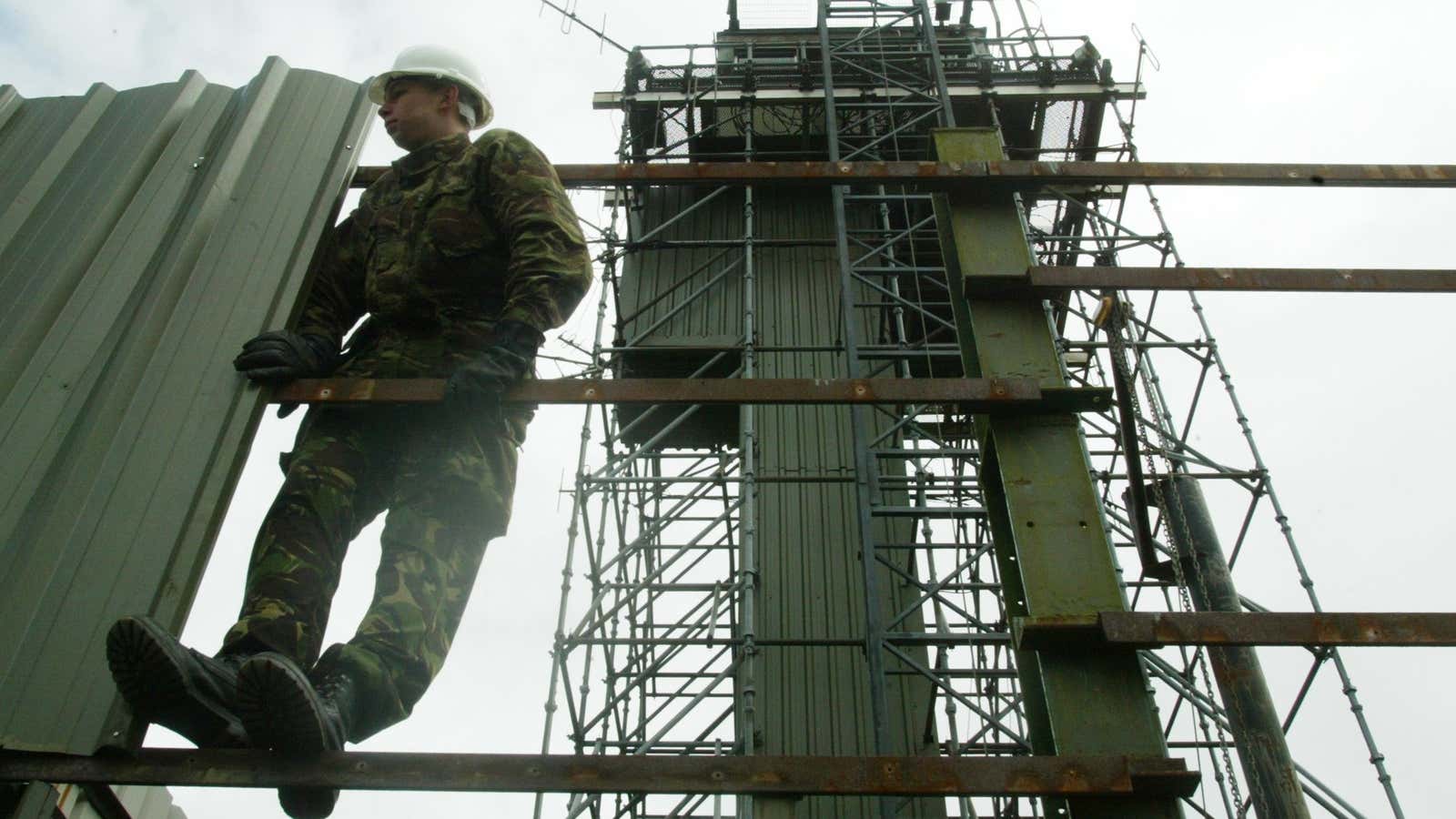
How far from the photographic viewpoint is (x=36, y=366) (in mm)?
2918

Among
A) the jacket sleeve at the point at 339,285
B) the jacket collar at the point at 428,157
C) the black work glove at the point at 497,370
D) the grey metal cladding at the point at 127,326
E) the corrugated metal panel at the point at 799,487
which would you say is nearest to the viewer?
the grey metal cladding at the point at 127,326

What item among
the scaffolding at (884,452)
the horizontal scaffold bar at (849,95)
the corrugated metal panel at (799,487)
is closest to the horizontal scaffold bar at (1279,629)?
the scaffolding at (884,452)

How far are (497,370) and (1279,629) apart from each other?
2.02 meters

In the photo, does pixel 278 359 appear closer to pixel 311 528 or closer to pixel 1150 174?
pixel 311 528

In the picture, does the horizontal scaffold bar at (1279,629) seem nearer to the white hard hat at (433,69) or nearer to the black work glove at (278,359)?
the black work glove at (278,359)

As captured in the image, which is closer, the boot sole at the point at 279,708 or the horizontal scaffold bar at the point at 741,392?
the boot sole at the point at 279,708

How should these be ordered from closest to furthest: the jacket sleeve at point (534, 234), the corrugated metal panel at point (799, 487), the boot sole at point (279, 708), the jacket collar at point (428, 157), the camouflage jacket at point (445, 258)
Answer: the boot sole at point (279, 708) < the jacket sleeve at point (534, 234) < the camouflage jacket at point (445, 258) < the jacket collar at point (428, 157) < the corrugated metal panel at point (799, 487)

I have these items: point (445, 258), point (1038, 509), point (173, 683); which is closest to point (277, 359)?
point (445, 258)

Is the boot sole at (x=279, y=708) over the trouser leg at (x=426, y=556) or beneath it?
beneath

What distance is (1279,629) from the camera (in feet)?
8.05

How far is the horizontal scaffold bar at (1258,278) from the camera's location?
3148mm

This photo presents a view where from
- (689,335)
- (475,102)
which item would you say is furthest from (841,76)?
(475,102)

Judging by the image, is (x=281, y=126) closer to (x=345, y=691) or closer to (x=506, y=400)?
(x=506, y=400)

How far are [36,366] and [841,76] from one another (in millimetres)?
11732
